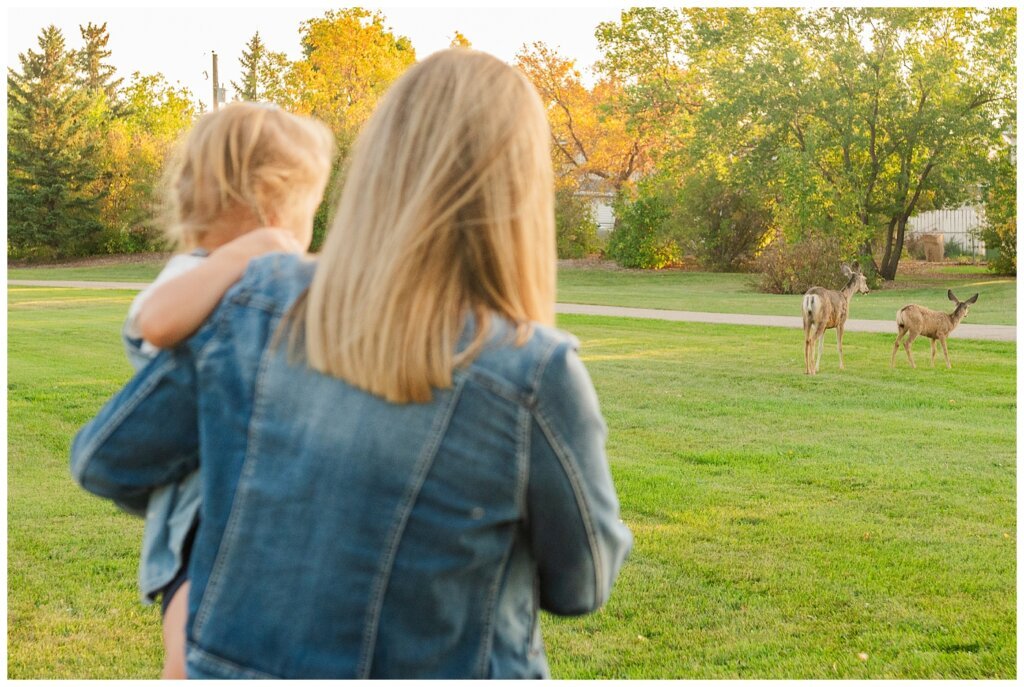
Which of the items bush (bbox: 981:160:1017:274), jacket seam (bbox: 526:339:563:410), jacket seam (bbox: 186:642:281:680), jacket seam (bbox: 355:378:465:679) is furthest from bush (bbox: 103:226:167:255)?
jacket seam (bbox: 526:339:563:410)

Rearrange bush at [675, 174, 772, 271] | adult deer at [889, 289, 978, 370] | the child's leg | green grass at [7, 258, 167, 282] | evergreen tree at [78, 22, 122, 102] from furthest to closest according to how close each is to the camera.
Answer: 1. evergreen tree at [78, 22, 122, 102]
2. green grass at [7, 258, 167, 282]
3. bush at [675, 174, 772, 271]
4. adult deer at [889, 289, 978, 370]
5. the child's leg

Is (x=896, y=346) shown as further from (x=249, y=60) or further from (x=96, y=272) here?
(x=249, y=60)

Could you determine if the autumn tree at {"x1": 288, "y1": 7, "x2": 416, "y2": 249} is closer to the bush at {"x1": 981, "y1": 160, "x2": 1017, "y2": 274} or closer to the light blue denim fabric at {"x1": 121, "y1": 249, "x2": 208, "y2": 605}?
the bush at {"x1": 981, "y1": 160, "x2": 1017, "y2": 274}

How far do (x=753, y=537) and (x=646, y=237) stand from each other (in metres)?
28.3

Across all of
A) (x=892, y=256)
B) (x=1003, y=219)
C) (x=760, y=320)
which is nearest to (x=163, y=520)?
(x=760, y=320)

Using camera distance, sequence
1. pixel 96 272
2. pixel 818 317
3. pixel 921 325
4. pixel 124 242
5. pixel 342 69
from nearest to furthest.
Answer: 1. pixel 818 317
2. pixel 921 325
3. pixel 96 272
4. pixel 342 69
5. pixel 124 242

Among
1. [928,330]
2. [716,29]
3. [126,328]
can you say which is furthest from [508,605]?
[716,29]

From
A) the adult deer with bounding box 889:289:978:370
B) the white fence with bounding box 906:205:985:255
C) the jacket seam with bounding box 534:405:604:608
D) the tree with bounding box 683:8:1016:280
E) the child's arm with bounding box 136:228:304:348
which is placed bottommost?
the adult deer with bounding box 889:289:978:370

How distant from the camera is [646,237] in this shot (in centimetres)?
3325

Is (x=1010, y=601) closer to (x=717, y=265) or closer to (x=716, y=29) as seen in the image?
(x=717, y=265)

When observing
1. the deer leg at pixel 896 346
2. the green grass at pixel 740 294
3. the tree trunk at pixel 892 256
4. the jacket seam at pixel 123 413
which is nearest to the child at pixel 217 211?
the jacket seam at pixel 123 413

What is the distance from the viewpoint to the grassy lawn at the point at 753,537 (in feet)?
13.0

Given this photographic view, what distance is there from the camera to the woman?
129 centimetres

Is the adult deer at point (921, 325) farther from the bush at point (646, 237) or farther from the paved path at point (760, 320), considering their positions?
the bush at point (646, 237)
